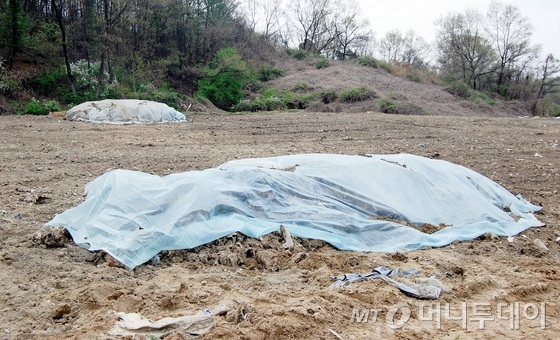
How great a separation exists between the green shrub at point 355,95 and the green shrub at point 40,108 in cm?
1161

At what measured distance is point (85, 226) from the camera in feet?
12.4

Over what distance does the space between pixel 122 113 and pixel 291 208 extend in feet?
29.3

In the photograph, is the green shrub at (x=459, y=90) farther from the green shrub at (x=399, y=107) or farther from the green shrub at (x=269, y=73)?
the green shrub at (x=269, y=73)

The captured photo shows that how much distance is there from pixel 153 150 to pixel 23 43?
11025 millimetres

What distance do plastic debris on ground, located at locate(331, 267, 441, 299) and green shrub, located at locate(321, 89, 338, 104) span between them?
1718cm

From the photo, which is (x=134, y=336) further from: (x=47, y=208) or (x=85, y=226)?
(x=47, y=208)

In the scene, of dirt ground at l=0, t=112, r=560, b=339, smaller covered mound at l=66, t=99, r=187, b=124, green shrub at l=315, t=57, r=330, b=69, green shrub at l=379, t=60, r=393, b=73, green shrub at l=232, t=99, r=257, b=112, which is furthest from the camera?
green shrub at l=379, t=60, r=393, b=73

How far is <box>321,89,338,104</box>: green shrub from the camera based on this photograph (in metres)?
20.3

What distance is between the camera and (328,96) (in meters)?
20.5

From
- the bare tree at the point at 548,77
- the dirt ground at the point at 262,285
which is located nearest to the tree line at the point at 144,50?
the bare tree at the point at 548,77

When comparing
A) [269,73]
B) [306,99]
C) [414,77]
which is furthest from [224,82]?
[414,77]

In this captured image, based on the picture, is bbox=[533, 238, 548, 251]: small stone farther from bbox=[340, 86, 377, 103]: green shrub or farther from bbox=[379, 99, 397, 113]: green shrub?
bbox=[340, 86, 377, 103]: green shrub

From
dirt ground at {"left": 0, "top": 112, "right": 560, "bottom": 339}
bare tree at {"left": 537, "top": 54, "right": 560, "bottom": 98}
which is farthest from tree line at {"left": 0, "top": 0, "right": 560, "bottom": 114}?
dirt ground at {"left": 0, "top": 112, "right": 560, "bottom": 339}

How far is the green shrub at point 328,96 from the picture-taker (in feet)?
66.6
